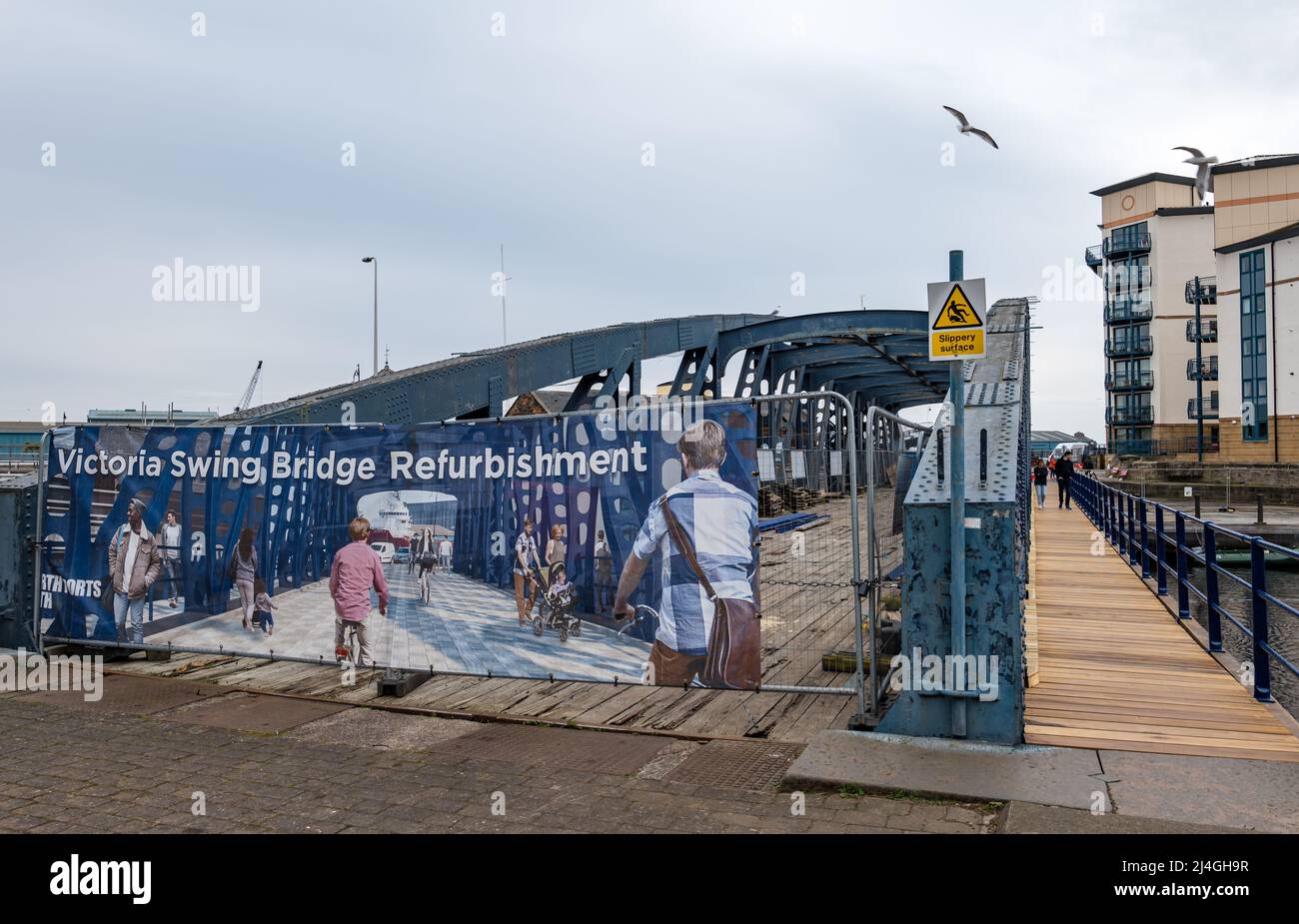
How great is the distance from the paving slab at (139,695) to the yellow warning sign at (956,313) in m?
6.32

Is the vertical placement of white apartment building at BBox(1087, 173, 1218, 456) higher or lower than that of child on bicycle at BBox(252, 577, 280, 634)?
higher

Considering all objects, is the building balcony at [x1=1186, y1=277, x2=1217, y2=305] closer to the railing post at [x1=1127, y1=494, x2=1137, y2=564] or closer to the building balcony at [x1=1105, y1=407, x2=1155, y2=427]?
the building balcony at [x1=1105, y1=407, x2=1155, y2=427]

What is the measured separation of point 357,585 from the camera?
25.6 ft

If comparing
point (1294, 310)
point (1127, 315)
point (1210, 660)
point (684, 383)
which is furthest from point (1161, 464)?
point (1210, 660)

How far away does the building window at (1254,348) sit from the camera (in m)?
45.9

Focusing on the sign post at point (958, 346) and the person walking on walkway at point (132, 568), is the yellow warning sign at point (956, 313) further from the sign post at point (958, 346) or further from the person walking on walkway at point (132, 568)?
the person walking on walkway at point (132, 568)

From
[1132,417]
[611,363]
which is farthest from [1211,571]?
[1132,417]

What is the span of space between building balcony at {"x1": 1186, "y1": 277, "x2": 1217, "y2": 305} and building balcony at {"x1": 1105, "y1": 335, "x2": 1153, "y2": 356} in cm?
612

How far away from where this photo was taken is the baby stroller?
23.6 feet

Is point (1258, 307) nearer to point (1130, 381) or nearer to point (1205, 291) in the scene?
point (1205, 291)

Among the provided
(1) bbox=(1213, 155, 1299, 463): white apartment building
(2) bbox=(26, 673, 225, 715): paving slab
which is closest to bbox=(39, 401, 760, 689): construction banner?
(2) bbox=(26, 673, 225, 715): paving slab

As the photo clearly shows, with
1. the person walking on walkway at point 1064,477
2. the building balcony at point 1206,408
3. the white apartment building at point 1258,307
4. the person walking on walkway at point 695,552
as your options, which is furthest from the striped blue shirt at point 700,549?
the building balcony at point 1206,408

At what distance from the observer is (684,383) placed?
2327 centimetres

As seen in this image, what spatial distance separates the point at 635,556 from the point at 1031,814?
335cm
